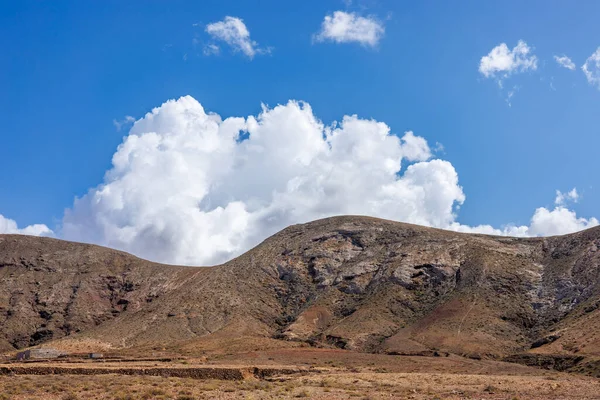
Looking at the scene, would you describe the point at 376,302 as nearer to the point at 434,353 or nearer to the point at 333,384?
the point at 434,353

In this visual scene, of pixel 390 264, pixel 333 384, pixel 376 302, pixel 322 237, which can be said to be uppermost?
pixel 322 237

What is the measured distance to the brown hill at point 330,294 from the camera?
76375mm

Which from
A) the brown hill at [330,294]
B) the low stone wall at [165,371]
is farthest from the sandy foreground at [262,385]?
the brown hill at [330,294]

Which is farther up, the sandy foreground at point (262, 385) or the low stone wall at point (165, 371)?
the low stone wall at point (165, 371)

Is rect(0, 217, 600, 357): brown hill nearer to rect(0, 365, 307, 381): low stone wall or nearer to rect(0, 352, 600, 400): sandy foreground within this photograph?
rect(0, 352, 600, 400): sandy foreground

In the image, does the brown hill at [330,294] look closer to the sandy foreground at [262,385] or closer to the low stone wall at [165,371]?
the sandy foreground at [262,385]

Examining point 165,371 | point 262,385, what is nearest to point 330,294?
point 165,371

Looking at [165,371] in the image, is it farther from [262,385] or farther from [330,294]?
[330,294]

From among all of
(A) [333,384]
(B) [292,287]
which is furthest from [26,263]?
(A) [333,384]

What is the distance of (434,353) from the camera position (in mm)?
68625

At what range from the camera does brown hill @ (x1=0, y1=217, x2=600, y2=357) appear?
3007 inches

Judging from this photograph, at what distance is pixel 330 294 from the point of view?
311 feet

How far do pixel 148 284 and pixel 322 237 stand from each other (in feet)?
108

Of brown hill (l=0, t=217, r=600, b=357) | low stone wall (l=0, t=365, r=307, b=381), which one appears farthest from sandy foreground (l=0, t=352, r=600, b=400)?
brown hill (l=0, t=217, r=600, b=357)
